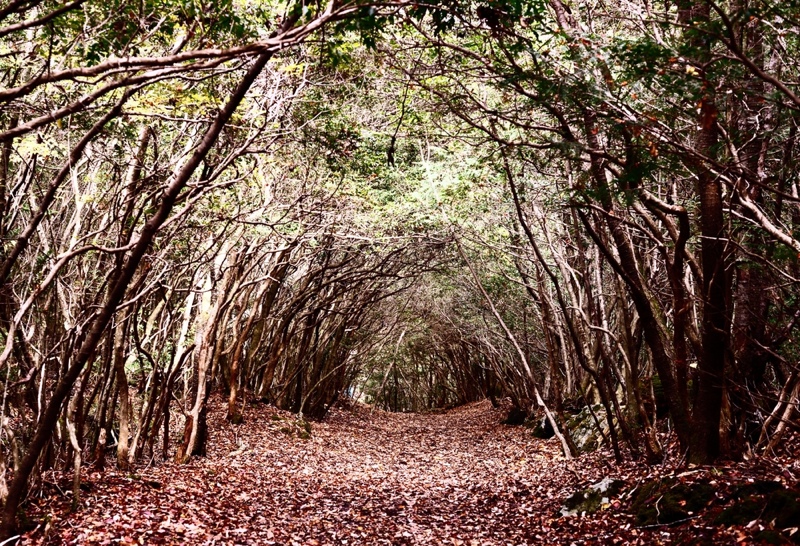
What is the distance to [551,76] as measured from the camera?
594 centimetres

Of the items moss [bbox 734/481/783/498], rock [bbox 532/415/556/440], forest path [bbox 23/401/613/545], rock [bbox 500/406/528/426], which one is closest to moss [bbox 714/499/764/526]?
moss [bbox 734/481/783/498]

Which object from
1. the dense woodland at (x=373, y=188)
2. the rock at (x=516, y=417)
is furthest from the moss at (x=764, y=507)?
the rock at (x=516, y=417)

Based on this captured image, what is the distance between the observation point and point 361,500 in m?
9.83

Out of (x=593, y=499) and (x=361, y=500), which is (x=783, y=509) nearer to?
(x=593, y=499)

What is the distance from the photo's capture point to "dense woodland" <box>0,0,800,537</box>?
5.24 meters

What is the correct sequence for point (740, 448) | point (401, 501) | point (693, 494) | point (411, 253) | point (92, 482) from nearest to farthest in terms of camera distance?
1. point (693, 494)
2. point (740, 448)
3. point (92, 482)
4. point (401, 501)
5. point (411, 253)

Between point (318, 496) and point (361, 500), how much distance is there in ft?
2.39

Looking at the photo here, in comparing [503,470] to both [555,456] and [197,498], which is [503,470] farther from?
[197,498]

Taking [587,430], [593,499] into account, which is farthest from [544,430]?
[593,499]

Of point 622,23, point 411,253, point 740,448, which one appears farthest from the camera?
point 411,253

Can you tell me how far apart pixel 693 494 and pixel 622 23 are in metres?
6.47

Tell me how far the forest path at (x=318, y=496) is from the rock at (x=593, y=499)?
254 mm

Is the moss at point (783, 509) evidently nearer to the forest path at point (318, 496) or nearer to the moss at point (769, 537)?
the moss at point (769, 537)

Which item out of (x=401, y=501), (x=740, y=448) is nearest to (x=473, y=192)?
(x=401, y=501)
